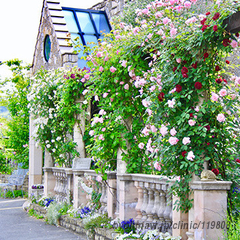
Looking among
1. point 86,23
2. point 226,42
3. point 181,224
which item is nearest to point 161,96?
point 226,42

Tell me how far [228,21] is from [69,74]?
4725 mm

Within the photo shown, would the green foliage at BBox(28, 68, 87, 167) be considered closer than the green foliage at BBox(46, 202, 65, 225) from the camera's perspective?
No

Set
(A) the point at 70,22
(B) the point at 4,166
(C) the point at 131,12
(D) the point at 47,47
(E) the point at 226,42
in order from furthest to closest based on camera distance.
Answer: (B) the point at 4,166 → (A) the point at 70,22 → (D) the point at 47,47 → (C) the point at 131,12 → (E) the point at 226,42

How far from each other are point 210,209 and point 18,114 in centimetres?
1314

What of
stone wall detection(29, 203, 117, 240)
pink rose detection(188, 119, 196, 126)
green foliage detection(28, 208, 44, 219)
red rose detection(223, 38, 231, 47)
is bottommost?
green foliage detection(28, 208, 44, 219)

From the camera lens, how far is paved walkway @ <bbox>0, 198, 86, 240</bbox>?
6.93m

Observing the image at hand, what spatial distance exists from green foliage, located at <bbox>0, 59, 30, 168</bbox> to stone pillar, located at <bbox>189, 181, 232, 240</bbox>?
11.4 m

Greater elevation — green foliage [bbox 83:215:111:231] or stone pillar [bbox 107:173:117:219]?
stone pillar [bbox 107:173:117:219]

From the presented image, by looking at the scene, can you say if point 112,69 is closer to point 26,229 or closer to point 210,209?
point 210,209

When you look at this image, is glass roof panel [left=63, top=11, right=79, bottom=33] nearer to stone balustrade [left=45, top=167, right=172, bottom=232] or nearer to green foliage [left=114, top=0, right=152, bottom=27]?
green foliage [left=114, top=0, right=152, bottom=27]

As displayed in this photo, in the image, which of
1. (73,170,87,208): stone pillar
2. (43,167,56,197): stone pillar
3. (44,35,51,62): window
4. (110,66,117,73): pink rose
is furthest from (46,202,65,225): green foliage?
(44,35,51,62): window

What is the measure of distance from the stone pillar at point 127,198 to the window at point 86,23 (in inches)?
300

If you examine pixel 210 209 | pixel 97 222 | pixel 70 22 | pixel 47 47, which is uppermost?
pixel 70 22

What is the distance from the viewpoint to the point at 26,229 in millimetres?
7789
